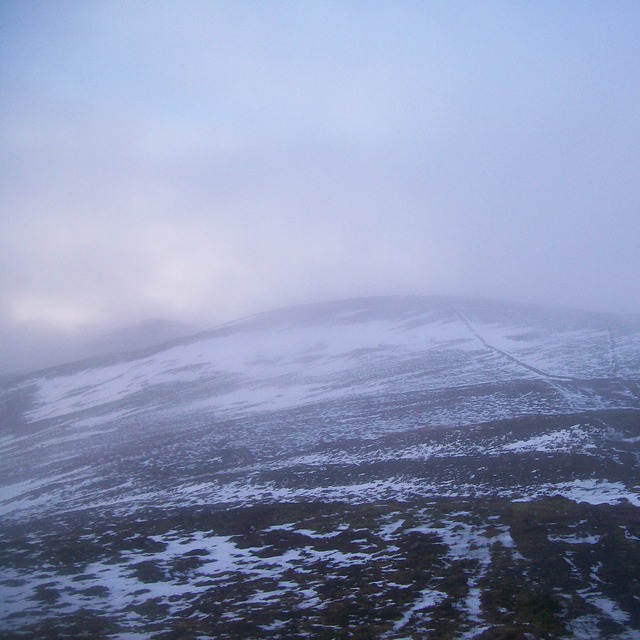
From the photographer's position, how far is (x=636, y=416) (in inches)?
1128

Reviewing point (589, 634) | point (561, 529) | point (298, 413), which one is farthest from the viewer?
point (298, 413)

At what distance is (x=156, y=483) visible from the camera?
90.0ft

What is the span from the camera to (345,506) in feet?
67.1

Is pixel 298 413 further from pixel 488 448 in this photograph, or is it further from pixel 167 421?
pixel 488 448

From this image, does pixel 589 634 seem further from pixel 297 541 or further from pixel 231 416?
pixel 231 416

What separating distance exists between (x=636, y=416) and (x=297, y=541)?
76.8 feet

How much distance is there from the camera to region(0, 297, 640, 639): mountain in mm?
12039

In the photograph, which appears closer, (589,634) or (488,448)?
(589,634)

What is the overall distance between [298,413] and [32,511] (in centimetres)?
2044

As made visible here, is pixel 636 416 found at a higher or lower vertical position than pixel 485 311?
lower

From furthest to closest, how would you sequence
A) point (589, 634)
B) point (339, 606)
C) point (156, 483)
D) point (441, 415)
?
point (441, 415) < point (156, 483) < point (339, 606) < point (589, 634)

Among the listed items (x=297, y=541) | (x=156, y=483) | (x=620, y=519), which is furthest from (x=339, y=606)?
(x=156, y=483)

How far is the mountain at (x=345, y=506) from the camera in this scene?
1204cm

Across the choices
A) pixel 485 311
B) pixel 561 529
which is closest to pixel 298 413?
pixel 561 529
